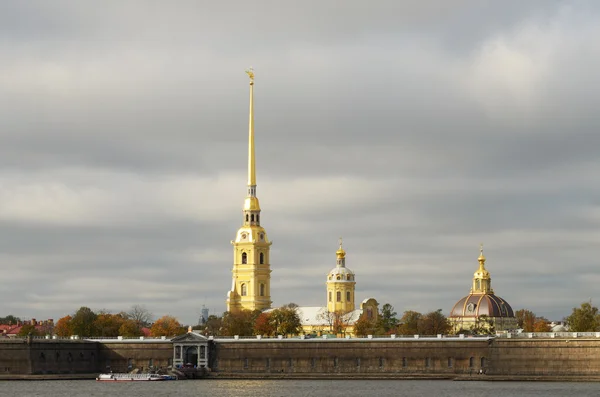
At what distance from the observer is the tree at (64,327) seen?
6947 inches

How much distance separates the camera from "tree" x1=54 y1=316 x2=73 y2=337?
579 feet

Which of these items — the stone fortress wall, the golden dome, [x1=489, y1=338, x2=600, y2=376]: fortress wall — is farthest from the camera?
the golden dome

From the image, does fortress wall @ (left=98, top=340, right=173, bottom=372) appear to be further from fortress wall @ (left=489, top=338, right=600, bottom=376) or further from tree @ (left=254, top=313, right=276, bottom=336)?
fortress wall @ (left=489, top=338, right=600, bottom=376)

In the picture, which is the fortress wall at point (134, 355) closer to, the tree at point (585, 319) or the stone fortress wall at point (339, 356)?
the stone fortress wall at point (339, 356)

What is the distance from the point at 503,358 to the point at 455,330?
5183 centimetres

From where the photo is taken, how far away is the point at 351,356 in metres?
132

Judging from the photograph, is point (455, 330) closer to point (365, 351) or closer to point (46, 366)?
point (365, 351)

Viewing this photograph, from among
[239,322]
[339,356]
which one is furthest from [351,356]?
[239,322]

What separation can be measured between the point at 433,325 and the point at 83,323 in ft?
145

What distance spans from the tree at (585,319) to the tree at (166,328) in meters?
54.3

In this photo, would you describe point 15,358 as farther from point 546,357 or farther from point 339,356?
point 546,357

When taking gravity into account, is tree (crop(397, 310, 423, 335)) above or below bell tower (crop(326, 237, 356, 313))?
below

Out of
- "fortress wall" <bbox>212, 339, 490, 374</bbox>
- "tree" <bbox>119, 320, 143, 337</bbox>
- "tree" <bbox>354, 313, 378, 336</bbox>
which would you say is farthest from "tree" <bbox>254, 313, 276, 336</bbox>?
"fortress wall" <bbox>212, 339, 490, 374</bbox>

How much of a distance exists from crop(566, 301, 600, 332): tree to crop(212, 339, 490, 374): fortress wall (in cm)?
2442
